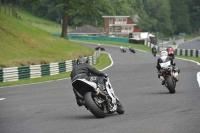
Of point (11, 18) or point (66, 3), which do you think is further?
point (66, 3)

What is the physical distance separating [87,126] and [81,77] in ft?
5.71

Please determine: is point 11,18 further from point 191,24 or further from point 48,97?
point 191,24

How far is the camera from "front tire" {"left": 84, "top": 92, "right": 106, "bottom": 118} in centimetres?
1169

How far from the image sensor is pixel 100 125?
1064 cm

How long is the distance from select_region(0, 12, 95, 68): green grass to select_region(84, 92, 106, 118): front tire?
22.6m

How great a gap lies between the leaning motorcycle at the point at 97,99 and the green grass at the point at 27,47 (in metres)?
22.1

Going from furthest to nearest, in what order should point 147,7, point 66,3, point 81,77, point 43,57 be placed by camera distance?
point 147,7, point 66,3, point 43,57, point 81,77

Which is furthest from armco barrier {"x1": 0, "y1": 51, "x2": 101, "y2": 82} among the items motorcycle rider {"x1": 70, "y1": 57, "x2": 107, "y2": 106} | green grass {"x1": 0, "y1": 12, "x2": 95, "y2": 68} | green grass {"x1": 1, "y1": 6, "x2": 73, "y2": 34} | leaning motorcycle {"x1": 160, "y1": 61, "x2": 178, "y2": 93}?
green grass {"x1": 1, "y1": 6, "x2": 73, "y2": 34}

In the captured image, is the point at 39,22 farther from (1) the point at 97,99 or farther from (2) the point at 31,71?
(1) the point at 97,99

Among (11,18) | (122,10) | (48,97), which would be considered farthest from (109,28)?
(48,97)

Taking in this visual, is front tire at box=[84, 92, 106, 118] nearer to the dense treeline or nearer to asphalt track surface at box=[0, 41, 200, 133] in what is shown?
asphalt track surface at box=[0, 41, 200, 133]

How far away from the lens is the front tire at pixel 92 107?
11688 millimetres

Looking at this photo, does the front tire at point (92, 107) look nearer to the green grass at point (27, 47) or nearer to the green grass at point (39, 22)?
the green grass at point (27, 47)

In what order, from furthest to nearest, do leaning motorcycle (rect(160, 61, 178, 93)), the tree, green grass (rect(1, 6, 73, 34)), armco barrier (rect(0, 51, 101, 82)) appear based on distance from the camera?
the tree, green grass (rect(1, 6, 73, 34)), armco barrier (rect(0, 51, 101, 82)), leaning motorcycle (rect(160, 61, 178, 93))
